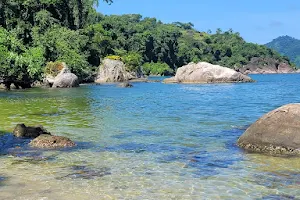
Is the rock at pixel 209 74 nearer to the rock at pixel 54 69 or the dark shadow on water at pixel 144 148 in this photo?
the rock at pixel 54 69

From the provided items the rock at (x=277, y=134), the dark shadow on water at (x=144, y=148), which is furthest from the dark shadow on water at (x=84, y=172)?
the rock at (x=277, y=134)

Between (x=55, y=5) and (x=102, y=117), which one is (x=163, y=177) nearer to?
(x=102, y=117)

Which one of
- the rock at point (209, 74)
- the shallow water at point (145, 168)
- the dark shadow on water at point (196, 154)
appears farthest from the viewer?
the rock at point (209, 74)

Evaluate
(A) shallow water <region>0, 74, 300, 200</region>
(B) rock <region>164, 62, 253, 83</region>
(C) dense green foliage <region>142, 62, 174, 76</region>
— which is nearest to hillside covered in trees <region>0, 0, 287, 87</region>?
(B) rock <region>164, 62, 253, 83</region>

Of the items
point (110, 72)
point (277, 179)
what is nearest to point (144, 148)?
point (277, 179)

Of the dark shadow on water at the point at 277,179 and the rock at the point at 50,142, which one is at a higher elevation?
the rock at the point at 50,142

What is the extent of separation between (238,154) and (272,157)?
1.06m

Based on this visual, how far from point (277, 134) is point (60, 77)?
50744mm

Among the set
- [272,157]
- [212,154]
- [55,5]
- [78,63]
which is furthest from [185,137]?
[55,5]

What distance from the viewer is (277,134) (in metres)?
12.9

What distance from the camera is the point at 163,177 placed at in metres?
9.91

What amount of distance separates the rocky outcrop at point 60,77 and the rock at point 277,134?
1932 inches

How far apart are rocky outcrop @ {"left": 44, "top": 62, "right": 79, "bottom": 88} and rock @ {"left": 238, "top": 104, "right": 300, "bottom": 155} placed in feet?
161

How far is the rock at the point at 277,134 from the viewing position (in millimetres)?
12533
